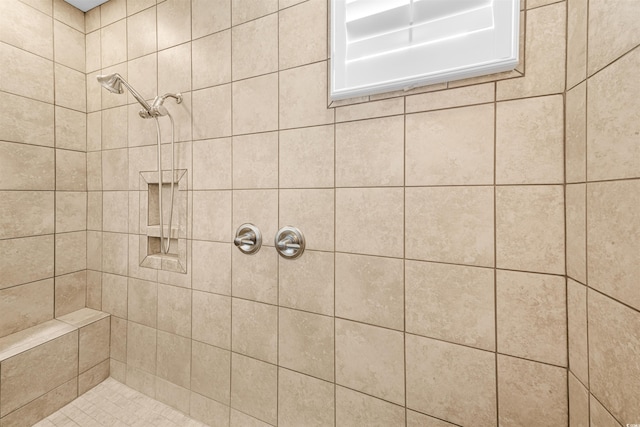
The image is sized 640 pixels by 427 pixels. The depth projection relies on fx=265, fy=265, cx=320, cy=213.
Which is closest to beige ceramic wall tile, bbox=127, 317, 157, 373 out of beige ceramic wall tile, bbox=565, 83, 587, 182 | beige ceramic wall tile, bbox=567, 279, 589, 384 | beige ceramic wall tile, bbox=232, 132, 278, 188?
beige ceramic wall tile, bbox=232, 132, 278, 188

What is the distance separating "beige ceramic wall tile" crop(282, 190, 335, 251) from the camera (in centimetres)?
102

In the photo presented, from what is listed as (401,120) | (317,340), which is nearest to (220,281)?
(317,340)

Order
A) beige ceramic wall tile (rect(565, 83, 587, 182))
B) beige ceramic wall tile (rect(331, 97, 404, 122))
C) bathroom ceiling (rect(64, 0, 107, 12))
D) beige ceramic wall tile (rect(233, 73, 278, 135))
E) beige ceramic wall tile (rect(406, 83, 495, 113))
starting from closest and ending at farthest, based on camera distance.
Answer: beige ceramic wall tile (rect(565, 83, 587, 182)) → beige ceramic wall tile (rect(406, 83, 495, 113)) → beige ceramic wall tile (rect(331, 97, 404, 122)) → beige ceramic wall tile (rect(233, 73, 278, 135)) → bathroom ceiling (rect(64, 0, 107, 12))

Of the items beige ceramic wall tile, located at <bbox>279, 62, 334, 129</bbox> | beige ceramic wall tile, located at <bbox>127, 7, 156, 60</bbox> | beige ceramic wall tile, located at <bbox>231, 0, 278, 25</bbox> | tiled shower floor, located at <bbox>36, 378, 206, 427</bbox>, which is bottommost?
tiled shower floor, located at <bbox>36, 378, 206, 427</bbox>

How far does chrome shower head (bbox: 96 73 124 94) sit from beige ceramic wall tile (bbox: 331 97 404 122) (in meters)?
1.02

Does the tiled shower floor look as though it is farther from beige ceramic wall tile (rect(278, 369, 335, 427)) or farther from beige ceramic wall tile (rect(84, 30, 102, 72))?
beige ceramic wall tile (rect(84, 30, 102, 72))

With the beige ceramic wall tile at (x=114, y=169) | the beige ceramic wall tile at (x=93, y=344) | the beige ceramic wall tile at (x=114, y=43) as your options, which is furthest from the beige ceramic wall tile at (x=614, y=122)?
the beige ceramic wall tile at (x=93, y=344)

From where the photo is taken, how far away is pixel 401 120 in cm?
90

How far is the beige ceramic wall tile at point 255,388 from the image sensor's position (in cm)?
113

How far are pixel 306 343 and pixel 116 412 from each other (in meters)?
1.14

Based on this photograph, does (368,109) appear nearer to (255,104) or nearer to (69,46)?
(255,104)

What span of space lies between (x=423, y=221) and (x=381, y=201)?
15 cm

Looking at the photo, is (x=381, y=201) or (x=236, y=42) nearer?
(x=381, y=201)

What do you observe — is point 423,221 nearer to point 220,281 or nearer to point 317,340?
point 317,340
